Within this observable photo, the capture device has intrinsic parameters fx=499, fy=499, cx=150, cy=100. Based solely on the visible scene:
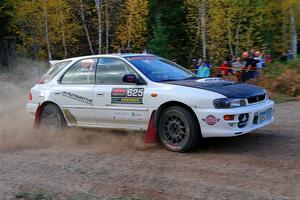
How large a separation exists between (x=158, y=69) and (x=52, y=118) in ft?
7.71

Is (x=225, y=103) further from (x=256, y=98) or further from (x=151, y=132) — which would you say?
(x=151, y=132)

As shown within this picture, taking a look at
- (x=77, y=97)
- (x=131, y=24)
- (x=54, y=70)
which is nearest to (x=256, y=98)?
(x=77, y=97)

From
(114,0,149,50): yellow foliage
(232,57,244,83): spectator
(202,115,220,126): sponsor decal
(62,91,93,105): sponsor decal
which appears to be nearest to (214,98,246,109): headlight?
(202,115,220,126): sponsor decal

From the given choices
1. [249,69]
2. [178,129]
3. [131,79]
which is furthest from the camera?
[249,69]

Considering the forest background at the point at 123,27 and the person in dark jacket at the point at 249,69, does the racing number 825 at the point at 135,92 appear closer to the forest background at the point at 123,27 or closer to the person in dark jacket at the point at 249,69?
the person in dark jacket at the point at 249,69

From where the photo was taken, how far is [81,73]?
9.23 metres

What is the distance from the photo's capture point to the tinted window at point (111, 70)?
8570 millimetres

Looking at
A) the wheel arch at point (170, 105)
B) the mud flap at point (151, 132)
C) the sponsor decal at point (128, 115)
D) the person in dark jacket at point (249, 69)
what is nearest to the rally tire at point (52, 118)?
the sponsor decal at point (128, 115)

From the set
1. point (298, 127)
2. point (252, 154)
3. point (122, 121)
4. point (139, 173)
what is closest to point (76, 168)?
point (139, 173)

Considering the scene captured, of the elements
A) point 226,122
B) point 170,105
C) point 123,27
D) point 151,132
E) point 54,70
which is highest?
point 123,27

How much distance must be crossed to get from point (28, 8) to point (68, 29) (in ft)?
10.1

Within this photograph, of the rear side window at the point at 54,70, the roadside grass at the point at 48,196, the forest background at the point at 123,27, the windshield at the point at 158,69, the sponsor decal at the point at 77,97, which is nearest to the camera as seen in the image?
the roadside grass at the point at 48,196

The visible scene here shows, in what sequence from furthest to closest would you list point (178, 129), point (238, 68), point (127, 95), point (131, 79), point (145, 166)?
point (238, 68) → point (127, 95) → point (131, 79) → point (178, 129) → point (145, 166)

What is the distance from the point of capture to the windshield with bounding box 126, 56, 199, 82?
838 cm
